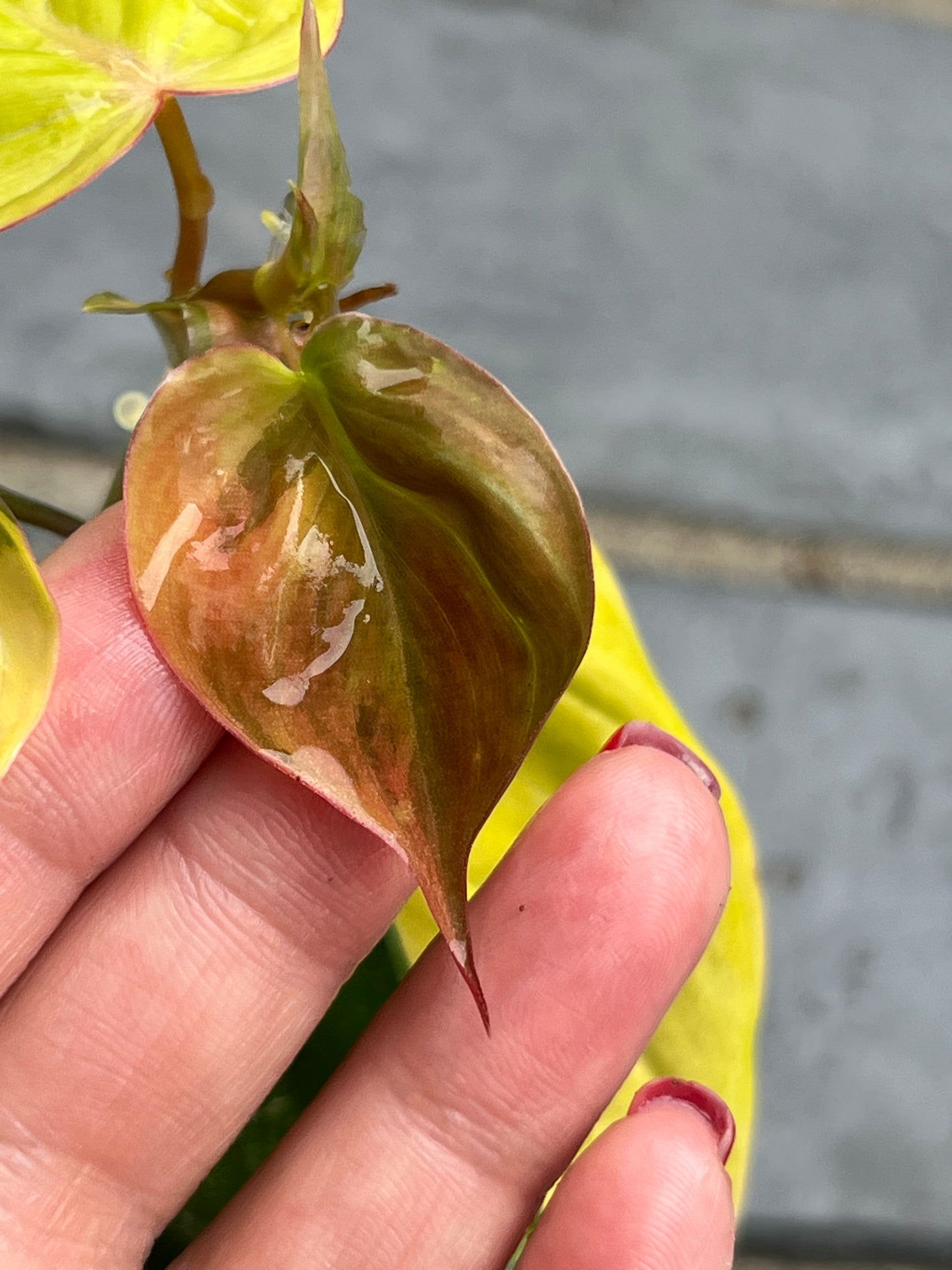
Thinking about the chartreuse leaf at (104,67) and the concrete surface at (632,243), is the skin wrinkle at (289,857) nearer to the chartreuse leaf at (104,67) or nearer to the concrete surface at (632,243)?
the chartreuse leaf at (104,67)

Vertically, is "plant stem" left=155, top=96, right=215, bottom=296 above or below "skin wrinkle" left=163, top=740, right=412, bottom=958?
above

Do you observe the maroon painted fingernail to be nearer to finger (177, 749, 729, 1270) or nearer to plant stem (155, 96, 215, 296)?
finger (177, 749, 729, 1270)

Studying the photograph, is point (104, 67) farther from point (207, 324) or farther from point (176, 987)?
point (176, 987)

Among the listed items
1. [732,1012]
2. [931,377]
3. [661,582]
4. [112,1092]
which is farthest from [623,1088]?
[931,377]

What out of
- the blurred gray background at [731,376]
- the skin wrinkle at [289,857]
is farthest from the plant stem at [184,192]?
the blurred gray background at [731,376]

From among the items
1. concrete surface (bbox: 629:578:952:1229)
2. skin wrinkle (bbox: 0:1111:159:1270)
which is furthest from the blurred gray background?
skin wrinkle (bbox: 0:1111:159:1270)

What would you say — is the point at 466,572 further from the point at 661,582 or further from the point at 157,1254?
the point at 661,582

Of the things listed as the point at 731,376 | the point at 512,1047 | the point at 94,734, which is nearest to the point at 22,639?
the point at 94,734
